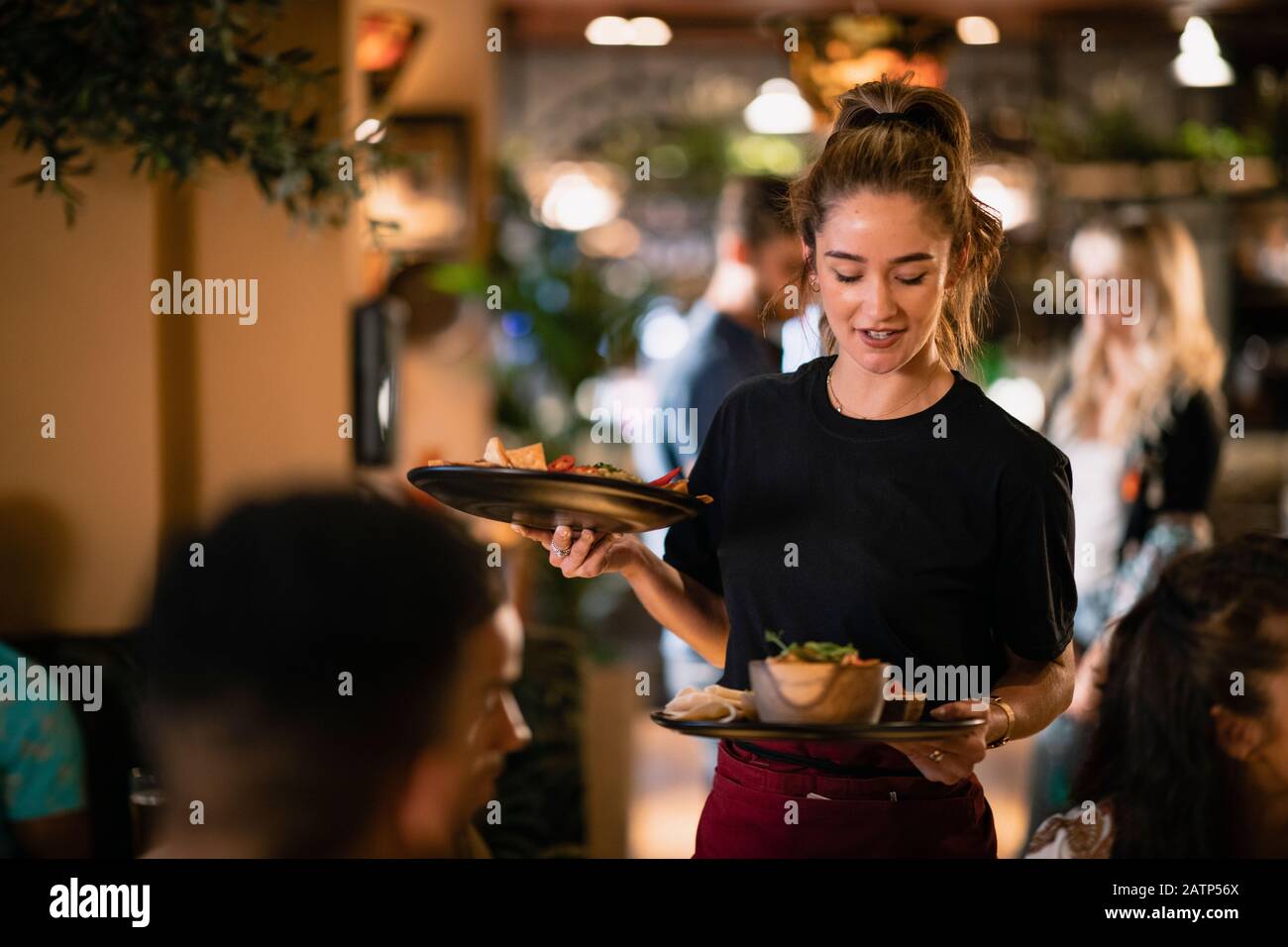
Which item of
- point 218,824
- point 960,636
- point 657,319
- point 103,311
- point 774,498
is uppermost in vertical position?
point 657,319

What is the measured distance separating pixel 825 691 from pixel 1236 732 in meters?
0.73

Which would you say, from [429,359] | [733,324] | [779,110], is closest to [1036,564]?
[733,324]

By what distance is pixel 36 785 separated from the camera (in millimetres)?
1912

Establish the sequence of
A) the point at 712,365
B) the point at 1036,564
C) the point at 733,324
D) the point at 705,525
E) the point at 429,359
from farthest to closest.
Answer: the point at 429,359 < the point at 733,324 < the point at 712,365 < the point at 705,525 < the point at 1036,564

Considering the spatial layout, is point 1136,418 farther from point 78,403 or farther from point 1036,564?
point 78,403

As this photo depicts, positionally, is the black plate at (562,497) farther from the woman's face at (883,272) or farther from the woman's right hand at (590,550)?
the woman's face at (883,272)

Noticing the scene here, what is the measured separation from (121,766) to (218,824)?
1.32 metres

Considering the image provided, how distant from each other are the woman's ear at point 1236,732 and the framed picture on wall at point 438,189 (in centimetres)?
386

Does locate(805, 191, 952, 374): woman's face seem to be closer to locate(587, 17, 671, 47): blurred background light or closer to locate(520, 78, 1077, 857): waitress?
locate(520, 78, 1077, 857): waitress

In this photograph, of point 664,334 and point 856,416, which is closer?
point 856,416

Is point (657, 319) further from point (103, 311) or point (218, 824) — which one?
point (218, 824)

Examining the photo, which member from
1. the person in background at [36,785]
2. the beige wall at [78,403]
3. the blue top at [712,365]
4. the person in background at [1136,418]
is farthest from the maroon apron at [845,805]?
the beige wall at [78,403]
